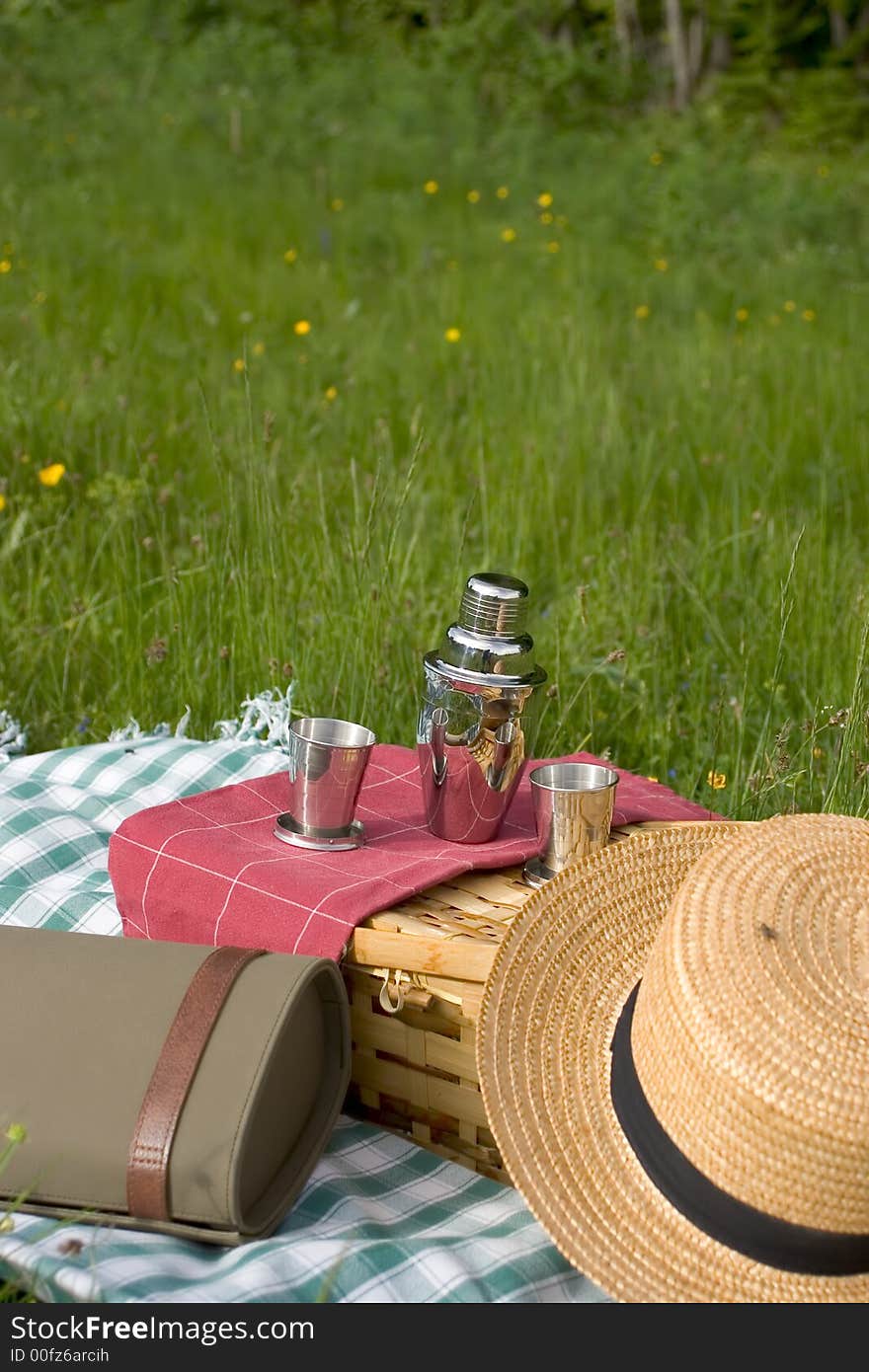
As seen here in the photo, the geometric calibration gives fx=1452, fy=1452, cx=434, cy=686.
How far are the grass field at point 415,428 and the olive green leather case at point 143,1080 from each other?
3.23ft

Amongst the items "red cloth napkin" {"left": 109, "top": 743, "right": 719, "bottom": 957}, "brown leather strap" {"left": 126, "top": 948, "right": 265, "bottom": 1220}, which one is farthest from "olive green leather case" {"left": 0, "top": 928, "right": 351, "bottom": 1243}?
"red cloth napkin" {"left": 109, "top": 743, "right": 719, "bottom": 957}

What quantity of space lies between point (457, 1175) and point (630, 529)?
245cm

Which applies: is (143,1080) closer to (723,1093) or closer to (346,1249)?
(346,1249)

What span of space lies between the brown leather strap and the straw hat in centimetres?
31

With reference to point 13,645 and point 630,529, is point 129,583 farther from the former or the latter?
point 630,529

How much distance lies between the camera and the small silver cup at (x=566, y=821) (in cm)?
191

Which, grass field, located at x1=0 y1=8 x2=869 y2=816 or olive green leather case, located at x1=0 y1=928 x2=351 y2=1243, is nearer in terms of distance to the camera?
olive green leather case, located at x1=0 y1=928 x2=351 y2=1243

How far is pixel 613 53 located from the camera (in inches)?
542

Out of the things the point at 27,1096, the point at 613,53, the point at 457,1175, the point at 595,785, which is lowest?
the point at 457,1175

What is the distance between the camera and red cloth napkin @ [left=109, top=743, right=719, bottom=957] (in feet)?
5.93

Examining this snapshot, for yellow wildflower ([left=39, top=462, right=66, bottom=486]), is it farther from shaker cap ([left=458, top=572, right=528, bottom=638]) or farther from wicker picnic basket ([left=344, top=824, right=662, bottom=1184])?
wicker picnic basket ([left=344, top=824, right=662, bottom=1184])

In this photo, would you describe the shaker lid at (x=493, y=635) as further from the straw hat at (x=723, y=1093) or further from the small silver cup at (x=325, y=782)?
the straw hat at (x=723, y=1093)

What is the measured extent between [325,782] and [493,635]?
0.99 ft

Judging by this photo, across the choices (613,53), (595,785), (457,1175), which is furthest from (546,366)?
(613,53)
